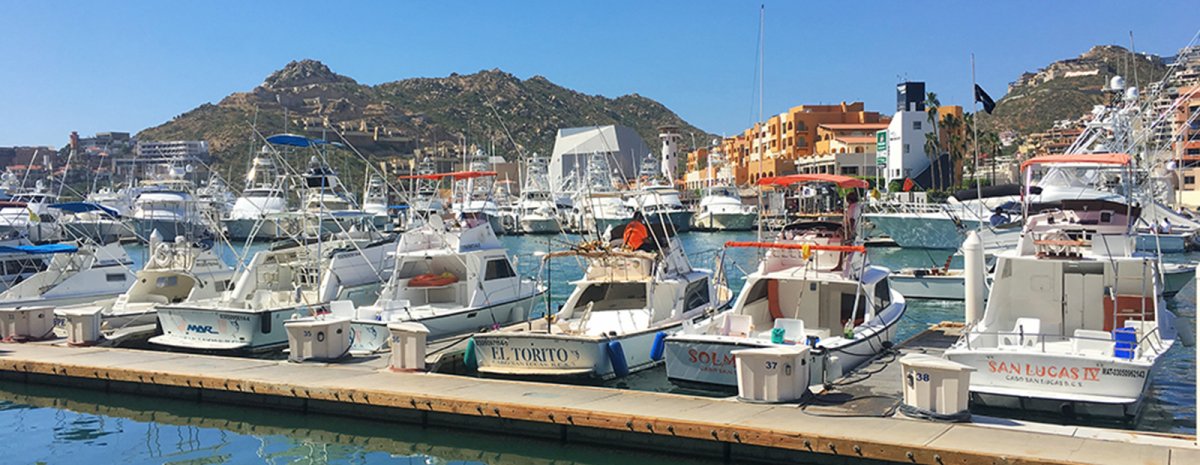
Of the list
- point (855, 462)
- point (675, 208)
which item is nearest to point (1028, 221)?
point (855, 462)

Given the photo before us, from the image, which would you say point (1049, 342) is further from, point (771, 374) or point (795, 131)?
point (795, 131)

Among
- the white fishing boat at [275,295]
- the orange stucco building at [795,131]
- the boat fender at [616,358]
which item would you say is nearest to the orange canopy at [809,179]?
the boat fender at [616,358]

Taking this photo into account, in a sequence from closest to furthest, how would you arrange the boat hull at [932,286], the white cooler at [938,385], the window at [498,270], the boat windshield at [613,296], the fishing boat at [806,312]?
the white cooler at [938,385]
the fishing boat at [806,312]
the boat windshield at [613,296]
the window at [498,270]
the boat hull at [932,286]

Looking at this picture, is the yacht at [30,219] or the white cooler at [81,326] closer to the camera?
the white cooler at [81,326]

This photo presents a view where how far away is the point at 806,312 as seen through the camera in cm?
2023

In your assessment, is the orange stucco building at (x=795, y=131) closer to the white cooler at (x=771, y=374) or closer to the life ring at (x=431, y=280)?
the life ring at (x=431, y=280)

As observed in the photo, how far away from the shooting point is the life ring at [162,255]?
29.0 m

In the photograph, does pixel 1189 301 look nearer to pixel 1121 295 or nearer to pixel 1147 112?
pixel 1147 112

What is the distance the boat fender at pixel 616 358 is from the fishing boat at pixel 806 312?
131 cm

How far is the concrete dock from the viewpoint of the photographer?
470 inches

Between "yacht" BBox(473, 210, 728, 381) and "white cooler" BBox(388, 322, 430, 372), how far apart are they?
3.47 ft

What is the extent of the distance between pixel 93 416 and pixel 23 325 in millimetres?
7058

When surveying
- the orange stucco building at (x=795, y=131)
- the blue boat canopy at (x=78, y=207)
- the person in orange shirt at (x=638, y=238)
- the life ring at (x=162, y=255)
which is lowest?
the life ring at (x=162, y=255)

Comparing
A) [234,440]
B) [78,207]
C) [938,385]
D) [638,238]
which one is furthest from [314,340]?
[78,207]
